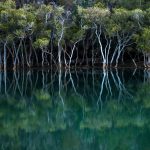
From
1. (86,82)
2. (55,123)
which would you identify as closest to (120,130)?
(55,123)

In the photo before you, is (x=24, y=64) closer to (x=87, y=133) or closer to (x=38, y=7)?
(x=38, y=7)

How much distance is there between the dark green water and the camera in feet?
53.8

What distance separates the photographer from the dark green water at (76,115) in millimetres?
16391

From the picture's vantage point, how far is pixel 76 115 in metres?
22.8

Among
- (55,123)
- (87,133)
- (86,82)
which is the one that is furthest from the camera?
(86,82)

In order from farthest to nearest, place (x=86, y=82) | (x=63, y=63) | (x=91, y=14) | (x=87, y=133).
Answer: (x=63, y=63) → (x=91, y=14) → (x=86, y=82) → (x=87, y=133)

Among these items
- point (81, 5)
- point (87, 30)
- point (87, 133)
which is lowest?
point (87, 133)

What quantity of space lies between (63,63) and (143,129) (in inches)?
1617

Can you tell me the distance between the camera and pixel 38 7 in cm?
5525

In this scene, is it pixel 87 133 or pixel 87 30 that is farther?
pixel 87 30

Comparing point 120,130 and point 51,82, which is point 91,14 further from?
point 120,130

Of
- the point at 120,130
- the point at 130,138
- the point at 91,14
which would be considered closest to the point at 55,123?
the point at 120,130

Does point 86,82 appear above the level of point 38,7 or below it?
below

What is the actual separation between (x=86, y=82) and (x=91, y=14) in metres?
14.7
